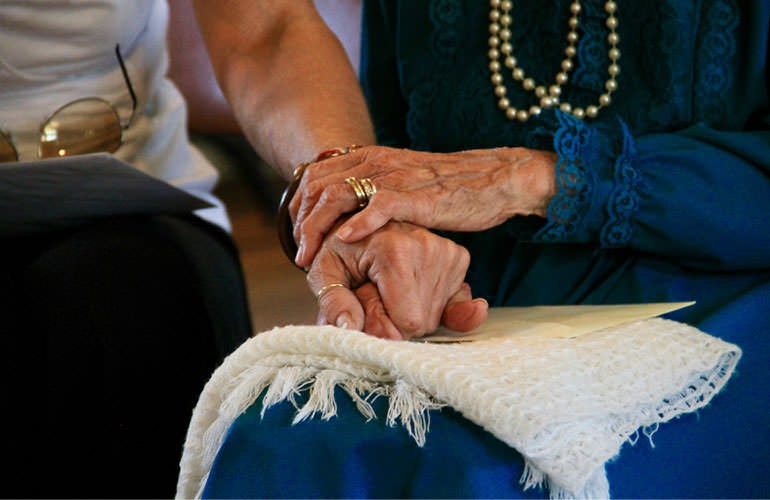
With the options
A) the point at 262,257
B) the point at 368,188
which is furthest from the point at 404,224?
the point at 262,257

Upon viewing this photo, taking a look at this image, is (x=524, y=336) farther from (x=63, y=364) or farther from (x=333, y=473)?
(x=63, y=364)

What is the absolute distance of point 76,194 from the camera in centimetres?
89

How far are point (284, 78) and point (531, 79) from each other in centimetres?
33

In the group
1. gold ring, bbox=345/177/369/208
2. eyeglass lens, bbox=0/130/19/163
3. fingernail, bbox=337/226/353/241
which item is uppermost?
gold ring, bbox=345/177/369/208

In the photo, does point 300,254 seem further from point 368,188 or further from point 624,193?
point 624,193

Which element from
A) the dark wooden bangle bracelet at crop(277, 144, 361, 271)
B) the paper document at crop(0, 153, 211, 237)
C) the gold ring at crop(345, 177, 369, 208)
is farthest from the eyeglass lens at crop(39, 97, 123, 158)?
the gold ring at crop(345, 177, 369, 208)

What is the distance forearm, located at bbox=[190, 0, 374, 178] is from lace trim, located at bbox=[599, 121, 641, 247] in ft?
1.03

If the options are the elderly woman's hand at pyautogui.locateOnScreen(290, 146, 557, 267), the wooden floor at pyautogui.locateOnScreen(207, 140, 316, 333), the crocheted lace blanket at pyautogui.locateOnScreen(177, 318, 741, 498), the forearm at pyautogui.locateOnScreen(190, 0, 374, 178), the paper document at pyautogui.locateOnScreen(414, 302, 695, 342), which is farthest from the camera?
the wooden floor at pyautogui.locateOnScreen(207, 140, 316, 333)

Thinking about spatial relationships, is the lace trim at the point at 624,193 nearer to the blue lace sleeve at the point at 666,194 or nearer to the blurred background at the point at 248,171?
the blue lace sleeve at the point at 666,194

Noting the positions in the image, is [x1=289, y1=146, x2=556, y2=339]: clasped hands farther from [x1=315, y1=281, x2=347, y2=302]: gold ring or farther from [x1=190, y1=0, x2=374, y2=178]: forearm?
[x1=190, y1=0, x2=374, y2=178]: forearm

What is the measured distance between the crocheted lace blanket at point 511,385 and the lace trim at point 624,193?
142 mm

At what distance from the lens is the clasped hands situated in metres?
0.71

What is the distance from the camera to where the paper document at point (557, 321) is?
0.66m

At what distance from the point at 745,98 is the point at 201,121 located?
1499mm
